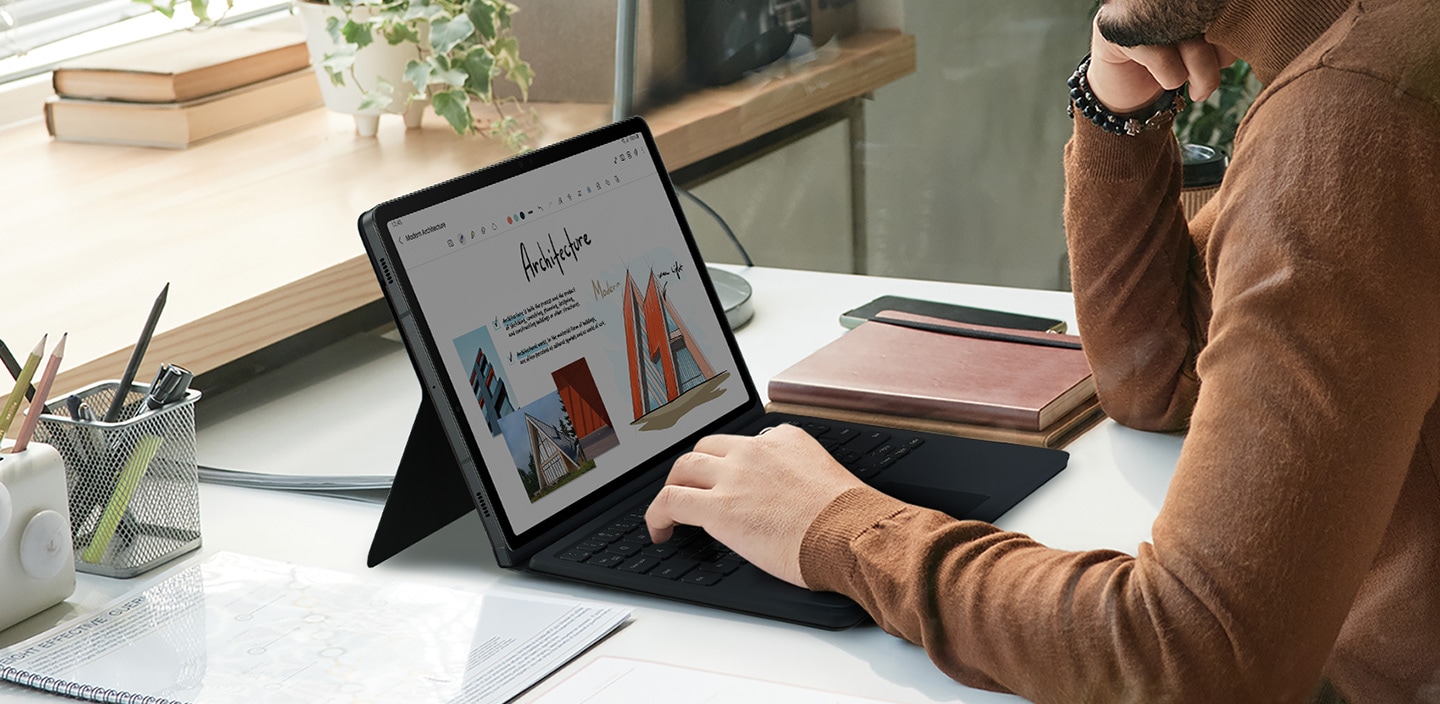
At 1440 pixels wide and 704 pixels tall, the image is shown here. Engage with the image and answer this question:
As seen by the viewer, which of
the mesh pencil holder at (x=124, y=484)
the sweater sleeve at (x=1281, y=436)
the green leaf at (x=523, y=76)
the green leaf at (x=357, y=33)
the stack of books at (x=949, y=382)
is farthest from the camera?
the green leaf at (x=357, y=33)

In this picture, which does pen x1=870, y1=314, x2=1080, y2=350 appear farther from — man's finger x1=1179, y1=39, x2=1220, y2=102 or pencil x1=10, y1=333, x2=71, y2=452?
pencil x1=10, y1=333, x2=71, y2=452

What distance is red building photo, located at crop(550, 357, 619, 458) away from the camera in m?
0.92

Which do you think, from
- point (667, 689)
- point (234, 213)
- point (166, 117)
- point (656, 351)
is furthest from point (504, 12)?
point (667, 689)

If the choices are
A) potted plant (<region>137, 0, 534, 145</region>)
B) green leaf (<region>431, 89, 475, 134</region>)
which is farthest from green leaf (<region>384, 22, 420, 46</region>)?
green leaf (<region>431, 89, 475, 134</region>)

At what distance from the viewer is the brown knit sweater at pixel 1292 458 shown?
549mm

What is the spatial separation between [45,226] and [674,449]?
74 centimetres

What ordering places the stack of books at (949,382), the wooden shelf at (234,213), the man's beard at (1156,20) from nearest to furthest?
the man's beard at (1156,20)
the stack of books at (949,382)
the wooden shelf at (234,213)

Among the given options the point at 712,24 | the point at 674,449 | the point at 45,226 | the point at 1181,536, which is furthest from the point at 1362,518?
the point at 45,226

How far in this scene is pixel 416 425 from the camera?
0.87 m

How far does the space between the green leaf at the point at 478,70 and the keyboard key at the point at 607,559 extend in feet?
2.45

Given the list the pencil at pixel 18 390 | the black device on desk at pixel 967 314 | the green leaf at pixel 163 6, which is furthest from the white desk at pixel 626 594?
the green leaf at pixel 163 6

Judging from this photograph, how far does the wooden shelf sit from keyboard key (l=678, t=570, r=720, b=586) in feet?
1.39

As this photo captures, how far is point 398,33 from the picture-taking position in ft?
5.09

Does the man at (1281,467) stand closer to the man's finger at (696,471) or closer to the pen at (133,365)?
the man's finger at (696,471)
